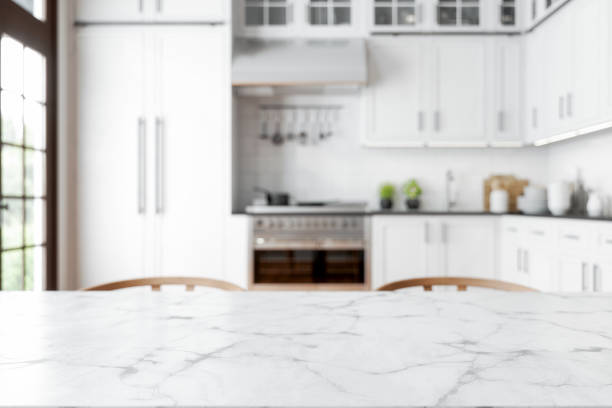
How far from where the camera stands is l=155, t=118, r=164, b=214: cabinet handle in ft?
11.3

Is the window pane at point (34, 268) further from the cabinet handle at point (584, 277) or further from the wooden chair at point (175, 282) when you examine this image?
the cabinet handle at point (584, 277)

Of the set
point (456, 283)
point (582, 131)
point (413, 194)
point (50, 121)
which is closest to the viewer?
point (456, 283)

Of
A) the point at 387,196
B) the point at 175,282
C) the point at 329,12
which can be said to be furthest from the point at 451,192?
the point at 175,282

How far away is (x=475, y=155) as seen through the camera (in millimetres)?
3951

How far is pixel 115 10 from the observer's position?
3.45m

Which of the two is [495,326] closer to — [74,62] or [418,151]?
[418,151]

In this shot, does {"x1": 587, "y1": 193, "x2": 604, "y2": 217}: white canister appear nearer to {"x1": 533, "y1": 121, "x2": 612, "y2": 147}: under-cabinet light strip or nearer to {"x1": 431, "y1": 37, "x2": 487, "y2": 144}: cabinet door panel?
{"x1": 533, "y1": 121, "x2": 612, "y2": 147}: under-cabinet light strip

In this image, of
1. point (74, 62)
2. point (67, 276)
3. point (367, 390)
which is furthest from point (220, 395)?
point (74, 62)

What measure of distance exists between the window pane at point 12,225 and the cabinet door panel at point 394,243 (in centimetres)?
240

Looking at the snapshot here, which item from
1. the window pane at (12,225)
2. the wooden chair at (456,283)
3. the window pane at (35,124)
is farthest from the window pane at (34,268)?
the wooden chair at (456,283)

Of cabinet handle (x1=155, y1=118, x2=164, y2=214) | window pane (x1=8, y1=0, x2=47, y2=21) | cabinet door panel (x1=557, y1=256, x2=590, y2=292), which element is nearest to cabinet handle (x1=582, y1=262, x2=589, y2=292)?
cabinet door panel (x1=557, y1=256, x2=590, y2=292)

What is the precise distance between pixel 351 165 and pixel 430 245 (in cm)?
104

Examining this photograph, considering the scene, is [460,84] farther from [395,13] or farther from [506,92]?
[395,13]

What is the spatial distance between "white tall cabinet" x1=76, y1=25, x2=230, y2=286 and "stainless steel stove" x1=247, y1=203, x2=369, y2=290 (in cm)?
35
